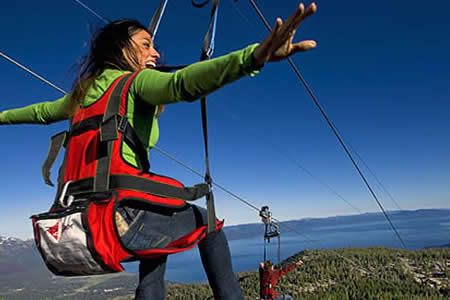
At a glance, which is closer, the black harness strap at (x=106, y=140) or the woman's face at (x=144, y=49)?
the black harness strap at (x=106, y=140)

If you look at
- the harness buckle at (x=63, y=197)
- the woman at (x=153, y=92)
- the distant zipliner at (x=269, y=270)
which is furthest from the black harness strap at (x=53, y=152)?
the distant zipliner at (x=269, y=270)

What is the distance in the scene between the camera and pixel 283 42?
4.31ft

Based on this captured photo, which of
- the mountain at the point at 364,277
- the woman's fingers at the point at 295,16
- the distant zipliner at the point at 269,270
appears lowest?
the mountain at the point at 364,277

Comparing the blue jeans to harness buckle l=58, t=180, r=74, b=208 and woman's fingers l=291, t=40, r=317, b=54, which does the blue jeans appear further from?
woman's fingers l=291, t=40, r=317, b=54

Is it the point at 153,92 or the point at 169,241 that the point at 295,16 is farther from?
the point at 169,241

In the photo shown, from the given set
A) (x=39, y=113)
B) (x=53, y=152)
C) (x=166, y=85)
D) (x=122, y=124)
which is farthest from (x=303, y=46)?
Result: (x=39, y=113)

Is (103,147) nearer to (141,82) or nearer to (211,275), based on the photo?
(141,82)

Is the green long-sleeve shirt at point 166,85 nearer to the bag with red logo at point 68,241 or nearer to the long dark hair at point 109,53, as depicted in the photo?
the long dark hair at point 109,53

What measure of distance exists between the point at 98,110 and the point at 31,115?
A: 970 millimetres

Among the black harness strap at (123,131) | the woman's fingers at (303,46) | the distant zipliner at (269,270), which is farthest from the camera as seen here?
the distant zipliner at (269,270)

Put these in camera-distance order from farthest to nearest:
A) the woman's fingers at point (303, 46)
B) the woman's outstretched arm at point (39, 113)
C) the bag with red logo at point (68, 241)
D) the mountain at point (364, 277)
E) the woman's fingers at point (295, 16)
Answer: the mountain at point (364, 277) < the woman's outstretched arm at point (39, 113) < the bag with red logo at point (68, 241) < the woman's fingers at point (303, 46) < the woman's fingers at point (295, 16)

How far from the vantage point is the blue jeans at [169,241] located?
170 centimetres

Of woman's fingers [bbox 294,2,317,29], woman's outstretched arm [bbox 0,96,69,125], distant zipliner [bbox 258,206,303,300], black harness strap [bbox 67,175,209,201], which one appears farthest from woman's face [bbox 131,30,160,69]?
distant zipliner [bbox 258,206,303,300]

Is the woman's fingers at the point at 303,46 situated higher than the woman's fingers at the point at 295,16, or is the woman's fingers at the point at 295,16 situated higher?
the woman's fingers at the point at 295,16
